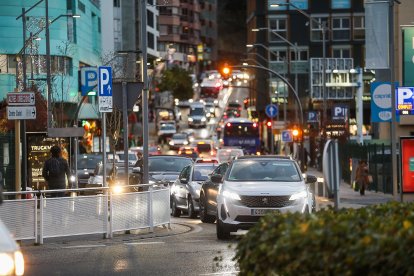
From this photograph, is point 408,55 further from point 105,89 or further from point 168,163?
point 105,89

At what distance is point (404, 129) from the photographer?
206 ft

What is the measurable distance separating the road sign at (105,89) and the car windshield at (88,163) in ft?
64.5

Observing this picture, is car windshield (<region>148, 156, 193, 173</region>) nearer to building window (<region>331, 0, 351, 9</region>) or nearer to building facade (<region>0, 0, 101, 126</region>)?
building facade (<region>0, 0, 101, 126</region>)

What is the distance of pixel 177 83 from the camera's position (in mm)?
153000

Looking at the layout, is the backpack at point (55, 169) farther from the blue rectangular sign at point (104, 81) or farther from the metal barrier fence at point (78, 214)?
the metal barrier fence at point (78, 214)

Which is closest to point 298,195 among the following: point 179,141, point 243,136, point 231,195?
point 231,195

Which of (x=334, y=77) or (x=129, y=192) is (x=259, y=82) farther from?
(x=129, y=192)

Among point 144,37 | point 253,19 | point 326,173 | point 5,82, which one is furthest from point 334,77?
point 326,173

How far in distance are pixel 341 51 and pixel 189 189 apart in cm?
7828

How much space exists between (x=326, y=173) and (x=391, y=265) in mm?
4879

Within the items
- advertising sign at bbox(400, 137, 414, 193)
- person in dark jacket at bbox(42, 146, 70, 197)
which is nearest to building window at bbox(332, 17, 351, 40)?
advertising sign at bbox(400, 137, 414, 193)

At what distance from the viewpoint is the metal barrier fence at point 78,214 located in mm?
21609

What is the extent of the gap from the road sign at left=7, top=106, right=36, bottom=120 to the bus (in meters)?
56.1

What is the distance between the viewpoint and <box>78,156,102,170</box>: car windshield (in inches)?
1812
